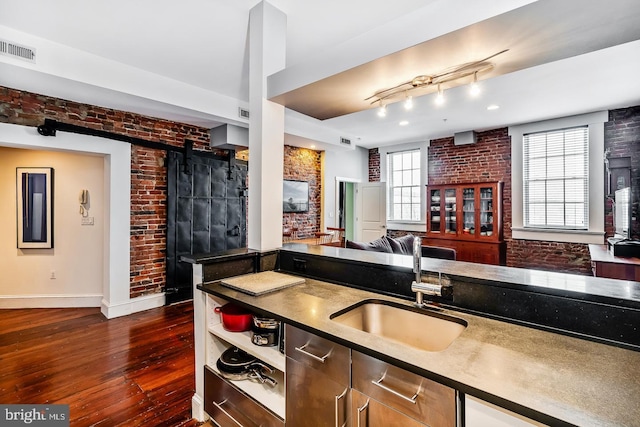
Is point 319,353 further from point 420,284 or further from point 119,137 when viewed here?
point 119,137

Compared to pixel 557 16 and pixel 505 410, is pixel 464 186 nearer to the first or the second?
pixel 557 16

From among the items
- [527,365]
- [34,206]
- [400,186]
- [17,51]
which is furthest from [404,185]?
[34,206]

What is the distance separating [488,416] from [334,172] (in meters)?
6.14

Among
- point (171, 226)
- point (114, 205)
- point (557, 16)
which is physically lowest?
point (171, 226)

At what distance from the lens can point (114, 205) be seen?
12.6 ft

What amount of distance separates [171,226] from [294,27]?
3.13 meters

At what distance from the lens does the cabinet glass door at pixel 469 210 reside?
5.80 m

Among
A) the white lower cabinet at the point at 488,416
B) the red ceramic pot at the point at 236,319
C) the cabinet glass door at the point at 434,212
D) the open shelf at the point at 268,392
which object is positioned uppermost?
the cabinet glass door at the point at 434,212

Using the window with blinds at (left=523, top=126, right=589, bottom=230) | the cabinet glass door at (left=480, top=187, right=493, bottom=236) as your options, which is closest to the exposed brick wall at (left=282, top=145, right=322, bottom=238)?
the cabinet glass door at (left=480, top=187, right=493, bottom=236)

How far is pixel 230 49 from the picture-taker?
2898 mm

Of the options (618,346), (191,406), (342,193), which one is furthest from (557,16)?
(342,193)

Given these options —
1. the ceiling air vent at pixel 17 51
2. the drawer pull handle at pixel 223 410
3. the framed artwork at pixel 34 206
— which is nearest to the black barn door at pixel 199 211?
the framed artwork at pixel 34 206

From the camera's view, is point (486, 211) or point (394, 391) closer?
point (394, 391)

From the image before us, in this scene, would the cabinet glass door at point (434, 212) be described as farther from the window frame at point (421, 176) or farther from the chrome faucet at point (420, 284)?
the chrome faucet at point (420, 284)
